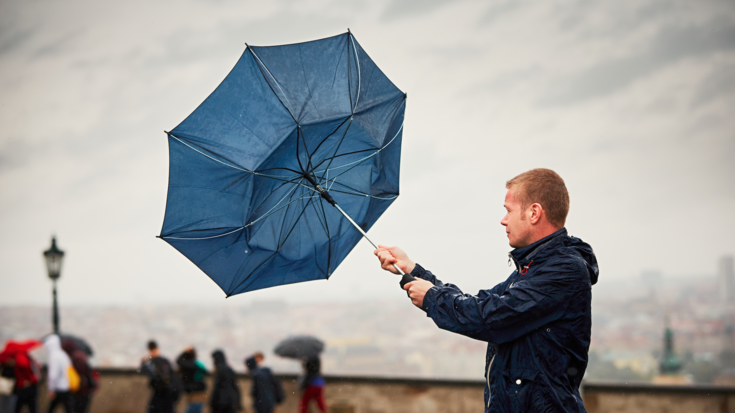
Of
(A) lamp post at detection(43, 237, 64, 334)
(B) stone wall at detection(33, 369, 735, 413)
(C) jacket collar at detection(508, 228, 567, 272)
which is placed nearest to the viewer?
(C) jacket collar at detection(508, 228, 567, 272)

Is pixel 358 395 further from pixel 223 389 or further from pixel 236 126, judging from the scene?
pixel 236 126

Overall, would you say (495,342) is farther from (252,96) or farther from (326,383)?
(326,383)

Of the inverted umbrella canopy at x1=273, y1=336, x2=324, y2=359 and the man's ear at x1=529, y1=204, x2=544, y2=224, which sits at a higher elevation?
the man's ear at x1=529, y1=204, x2=544, y2=224

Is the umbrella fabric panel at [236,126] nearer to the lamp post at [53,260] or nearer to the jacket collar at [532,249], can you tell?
the jacket collar at [532,249]

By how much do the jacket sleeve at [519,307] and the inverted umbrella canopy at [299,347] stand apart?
897cm

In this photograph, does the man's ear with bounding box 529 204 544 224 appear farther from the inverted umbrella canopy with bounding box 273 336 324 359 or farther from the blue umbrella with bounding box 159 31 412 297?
the inverted umbrella canopy with bounding box 273 336 324 359

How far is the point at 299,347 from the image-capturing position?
11094 mm

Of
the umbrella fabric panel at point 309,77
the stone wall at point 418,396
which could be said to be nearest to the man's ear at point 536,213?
the umbrella fabric panel at point 309,77

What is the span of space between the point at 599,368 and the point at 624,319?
63.8 feet

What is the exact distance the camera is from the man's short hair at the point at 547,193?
198 centimetres

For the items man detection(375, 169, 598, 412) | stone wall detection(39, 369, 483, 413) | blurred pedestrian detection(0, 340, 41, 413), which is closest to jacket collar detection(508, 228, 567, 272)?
man detection(375, 169, 598, 412)

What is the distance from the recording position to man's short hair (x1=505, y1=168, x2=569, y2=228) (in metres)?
1.98

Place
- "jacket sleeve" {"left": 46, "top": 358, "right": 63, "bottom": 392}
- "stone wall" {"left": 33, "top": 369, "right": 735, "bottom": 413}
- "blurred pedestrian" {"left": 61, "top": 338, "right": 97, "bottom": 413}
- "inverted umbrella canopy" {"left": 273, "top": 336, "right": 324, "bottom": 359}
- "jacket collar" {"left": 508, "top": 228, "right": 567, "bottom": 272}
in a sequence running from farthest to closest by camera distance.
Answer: "inverted umbrella canopy" {"left": 273, "top": 336, "right": 324, "bottom": 359} < "blurred pedestrian" {"left": 61, "top": 338, "right": 97, "bottom": 413} < "jacket sleeve" {"left": 46, "top": 358, "right": 63, "bottom": 392} < "stone wall" {"left": 33, "top": 369, "right": 735, "bottom": 413} < "jacket collar" {"left": 508, "top": 228, "right": 567, "bottom": 272}

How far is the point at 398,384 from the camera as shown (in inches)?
332
